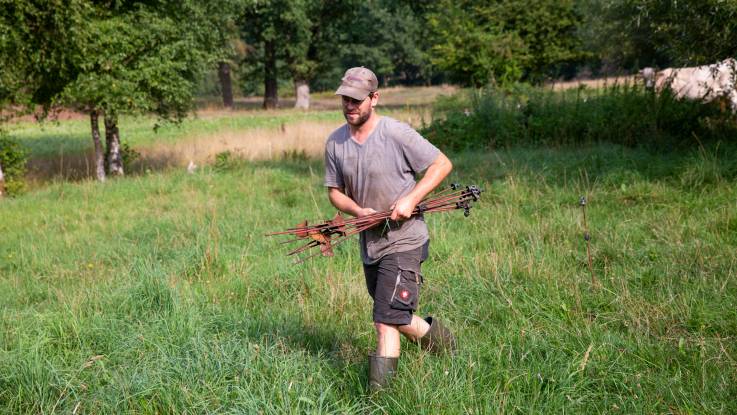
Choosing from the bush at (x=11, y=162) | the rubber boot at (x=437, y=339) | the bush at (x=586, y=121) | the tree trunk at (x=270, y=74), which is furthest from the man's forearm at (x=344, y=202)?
the tree trunk at (x=270, y=74)

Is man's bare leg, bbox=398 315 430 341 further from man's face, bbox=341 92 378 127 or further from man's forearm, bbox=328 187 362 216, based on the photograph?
man's face, bbox=341 92 378 127

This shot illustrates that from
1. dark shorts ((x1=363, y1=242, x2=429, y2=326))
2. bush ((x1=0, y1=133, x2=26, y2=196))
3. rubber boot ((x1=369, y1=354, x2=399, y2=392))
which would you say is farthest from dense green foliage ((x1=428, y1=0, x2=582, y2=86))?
rubber boot ((x1=369, y1=354, x2=399, y2=392))

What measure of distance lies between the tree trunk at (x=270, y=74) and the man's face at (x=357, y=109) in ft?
128

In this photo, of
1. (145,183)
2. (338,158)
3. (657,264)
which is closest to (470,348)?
(338,158)

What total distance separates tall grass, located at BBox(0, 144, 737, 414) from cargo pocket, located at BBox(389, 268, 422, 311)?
387 mm

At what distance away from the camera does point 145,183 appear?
12.5m

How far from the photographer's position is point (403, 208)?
11.8ft

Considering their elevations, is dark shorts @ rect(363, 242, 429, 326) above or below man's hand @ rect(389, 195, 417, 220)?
below

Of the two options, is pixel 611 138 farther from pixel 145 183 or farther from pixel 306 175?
pixel 145 183

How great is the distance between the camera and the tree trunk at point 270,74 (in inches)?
1690

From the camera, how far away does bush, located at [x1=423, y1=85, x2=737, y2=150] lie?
11.2 meters

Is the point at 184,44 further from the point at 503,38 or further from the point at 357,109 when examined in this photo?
the point at 503,38

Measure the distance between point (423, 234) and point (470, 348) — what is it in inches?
32.9

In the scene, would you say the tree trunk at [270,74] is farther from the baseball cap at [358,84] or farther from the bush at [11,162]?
the baseball cap at [358,84]
